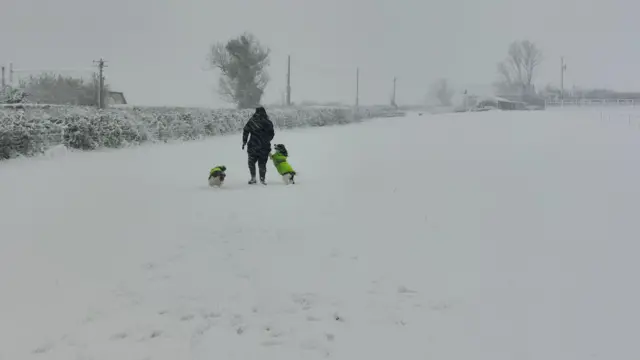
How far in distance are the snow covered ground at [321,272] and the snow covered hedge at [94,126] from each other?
714cm

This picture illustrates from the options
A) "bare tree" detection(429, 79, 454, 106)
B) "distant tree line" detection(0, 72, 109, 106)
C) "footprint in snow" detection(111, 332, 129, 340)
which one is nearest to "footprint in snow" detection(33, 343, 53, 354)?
"footprint in snow" detection(111, 332, 129, 340)

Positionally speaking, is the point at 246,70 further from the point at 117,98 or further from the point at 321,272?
the point at 321,272

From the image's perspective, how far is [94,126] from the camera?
824 inches

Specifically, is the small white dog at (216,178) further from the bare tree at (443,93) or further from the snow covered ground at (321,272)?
the bare tree at (443,93)

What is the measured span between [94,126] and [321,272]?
705 inches

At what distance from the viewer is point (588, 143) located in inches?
896

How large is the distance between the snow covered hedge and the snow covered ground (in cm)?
714

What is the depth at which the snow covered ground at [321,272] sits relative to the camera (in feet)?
12.3

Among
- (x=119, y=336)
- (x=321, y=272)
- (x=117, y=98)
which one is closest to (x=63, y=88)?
(x=117, y=98)

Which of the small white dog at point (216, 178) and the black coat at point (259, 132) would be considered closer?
the small white dog at point (216, 178)

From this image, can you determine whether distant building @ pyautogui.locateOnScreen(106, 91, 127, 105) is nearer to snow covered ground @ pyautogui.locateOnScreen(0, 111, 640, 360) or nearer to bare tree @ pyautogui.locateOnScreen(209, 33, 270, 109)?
bare tree @ pyautogui.locateOnScreen(209, 33, 270, 109)

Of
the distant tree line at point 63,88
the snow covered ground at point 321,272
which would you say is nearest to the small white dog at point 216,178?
the snow covered ground at point 321,272

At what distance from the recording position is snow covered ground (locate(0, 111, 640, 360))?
375 cm

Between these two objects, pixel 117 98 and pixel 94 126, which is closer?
pixel 94 126
